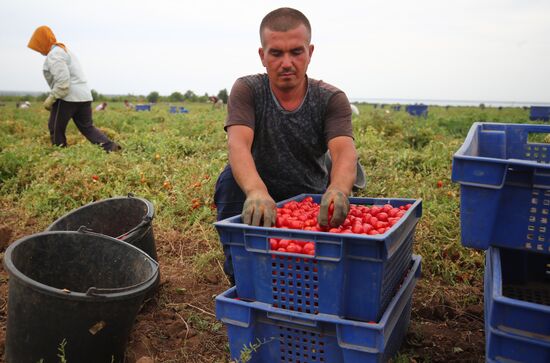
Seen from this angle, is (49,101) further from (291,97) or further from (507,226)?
(507,226)

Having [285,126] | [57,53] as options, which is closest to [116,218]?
[285,126]

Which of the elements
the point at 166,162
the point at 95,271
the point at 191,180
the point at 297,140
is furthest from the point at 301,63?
the point at 166,162

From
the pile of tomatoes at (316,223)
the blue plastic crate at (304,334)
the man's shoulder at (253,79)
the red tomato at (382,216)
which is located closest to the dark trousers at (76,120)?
the man's shoulder at (253,79)

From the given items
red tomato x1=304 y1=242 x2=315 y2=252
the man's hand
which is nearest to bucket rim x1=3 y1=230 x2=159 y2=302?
the man's hand

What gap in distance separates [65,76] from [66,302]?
5.54 meters

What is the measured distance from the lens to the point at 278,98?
277cm

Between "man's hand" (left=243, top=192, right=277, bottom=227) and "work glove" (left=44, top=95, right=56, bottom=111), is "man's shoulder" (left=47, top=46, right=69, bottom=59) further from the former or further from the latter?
"man's hand" (left=243, top=192, right=277, bottom=227)

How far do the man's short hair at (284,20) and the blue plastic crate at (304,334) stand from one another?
56.3 inches

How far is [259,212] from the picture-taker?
198cm

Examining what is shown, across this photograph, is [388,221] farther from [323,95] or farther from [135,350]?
[135,350]

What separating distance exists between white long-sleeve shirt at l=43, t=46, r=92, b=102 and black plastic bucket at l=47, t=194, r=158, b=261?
418 centimetres

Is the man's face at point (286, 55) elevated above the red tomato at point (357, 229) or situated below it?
above

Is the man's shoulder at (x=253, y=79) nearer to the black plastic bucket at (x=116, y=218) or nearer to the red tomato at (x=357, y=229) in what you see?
the black plastic bucket at (x=116, y=218)

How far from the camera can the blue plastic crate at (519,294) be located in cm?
141
